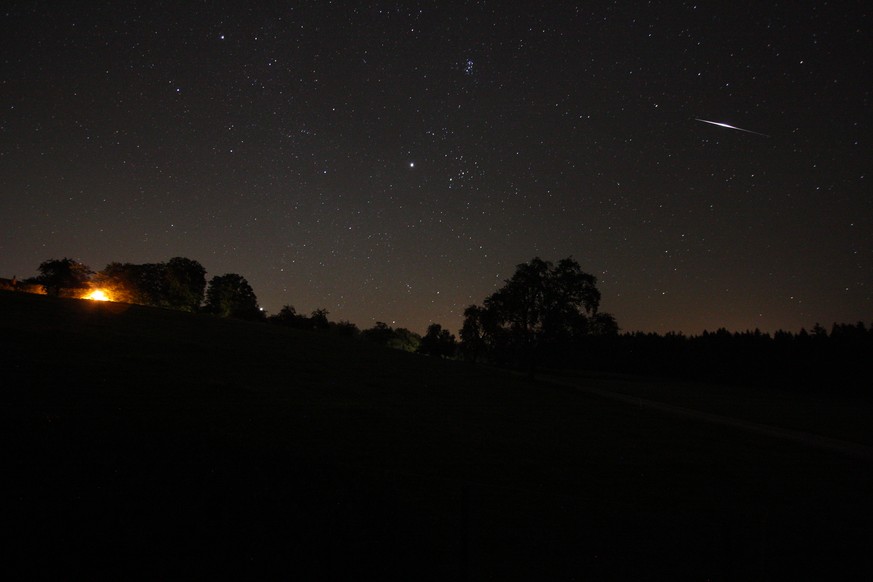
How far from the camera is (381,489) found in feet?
33.0

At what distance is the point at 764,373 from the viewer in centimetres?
7606

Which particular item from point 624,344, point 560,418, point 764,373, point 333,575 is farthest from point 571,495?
point 624,344

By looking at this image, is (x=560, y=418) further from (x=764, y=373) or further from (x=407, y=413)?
(x=764, y=373)

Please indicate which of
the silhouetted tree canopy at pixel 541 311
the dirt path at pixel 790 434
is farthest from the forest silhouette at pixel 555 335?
the dirt path at pixel 790 434

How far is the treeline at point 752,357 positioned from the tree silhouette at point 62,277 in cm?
6999

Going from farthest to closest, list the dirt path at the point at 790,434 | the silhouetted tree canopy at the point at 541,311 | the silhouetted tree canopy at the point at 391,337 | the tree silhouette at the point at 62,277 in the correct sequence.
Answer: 1. the silhouetted tree canopy at the point at 391,337
2. the tree silhouette at the point at 62,277
3. the silhouetted tree canopy at the point at 541,311
4. the dirt path at the point at 790,434

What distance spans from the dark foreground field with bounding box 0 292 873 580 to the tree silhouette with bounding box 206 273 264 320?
73102 millimetres

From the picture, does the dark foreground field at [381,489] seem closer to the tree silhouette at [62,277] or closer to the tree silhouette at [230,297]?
the tree silhouette at [62,277]

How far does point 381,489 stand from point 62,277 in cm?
7965

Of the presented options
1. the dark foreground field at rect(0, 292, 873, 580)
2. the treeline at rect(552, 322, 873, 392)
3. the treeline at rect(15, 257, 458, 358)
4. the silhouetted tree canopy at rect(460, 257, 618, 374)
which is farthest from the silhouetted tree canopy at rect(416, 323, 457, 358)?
the dark foreground field at rect(0, 292, 873, 580)

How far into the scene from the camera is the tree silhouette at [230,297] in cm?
9507

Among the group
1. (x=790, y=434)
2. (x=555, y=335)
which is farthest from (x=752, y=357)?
(x=790, y=434)

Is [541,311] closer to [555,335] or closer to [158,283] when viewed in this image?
[555,335]

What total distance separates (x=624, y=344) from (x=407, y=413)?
3584 inches
